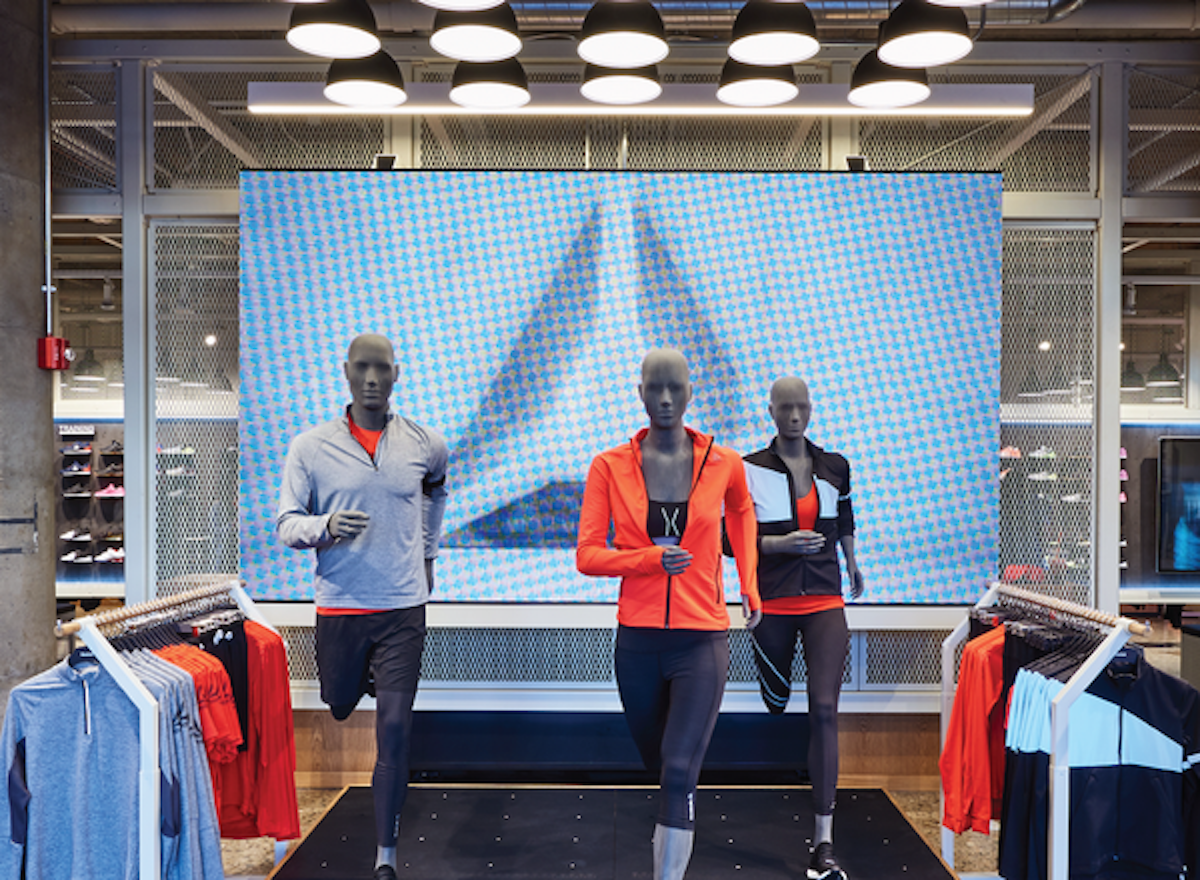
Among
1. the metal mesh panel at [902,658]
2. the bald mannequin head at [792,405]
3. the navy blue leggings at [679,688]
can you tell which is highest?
the bald mannequin head at [792,405]

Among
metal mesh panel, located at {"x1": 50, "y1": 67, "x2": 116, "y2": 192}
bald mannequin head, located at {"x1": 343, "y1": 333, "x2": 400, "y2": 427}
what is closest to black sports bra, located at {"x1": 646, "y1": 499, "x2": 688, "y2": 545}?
bald mannequin head, located at {"x1": 343, "y1": 333, "x2": 400, "y2": 427}

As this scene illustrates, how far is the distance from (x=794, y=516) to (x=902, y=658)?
4.89 ft

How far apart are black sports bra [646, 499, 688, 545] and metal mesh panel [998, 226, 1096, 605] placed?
A: 92.0 inches

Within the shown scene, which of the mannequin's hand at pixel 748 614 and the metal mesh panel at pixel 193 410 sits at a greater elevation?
the metal mesh panel at pixel 193 410

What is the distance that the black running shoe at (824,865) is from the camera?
2965 millimetres

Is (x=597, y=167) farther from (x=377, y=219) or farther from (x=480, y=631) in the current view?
(x=480, y=631)

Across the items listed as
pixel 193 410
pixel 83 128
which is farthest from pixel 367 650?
pixel 83 128

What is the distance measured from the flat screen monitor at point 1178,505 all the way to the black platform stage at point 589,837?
6311 millimetres

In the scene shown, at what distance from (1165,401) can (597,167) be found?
7.91 metres

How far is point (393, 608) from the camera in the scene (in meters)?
2.80

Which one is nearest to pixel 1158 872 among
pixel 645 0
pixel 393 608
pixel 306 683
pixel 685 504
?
pixel 685 504

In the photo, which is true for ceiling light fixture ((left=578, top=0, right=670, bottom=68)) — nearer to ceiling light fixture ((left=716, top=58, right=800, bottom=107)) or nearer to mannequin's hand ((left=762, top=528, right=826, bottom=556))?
ceiling light fixture ((left=716, top=58, right=800, bottom=107))

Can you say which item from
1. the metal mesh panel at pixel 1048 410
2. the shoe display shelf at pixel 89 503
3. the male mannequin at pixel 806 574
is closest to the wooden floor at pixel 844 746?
the metal mesh panel at pixel 1048 410

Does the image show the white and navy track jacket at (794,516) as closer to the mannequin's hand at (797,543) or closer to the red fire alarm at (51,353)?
the mannequin's hand at (797,543)
